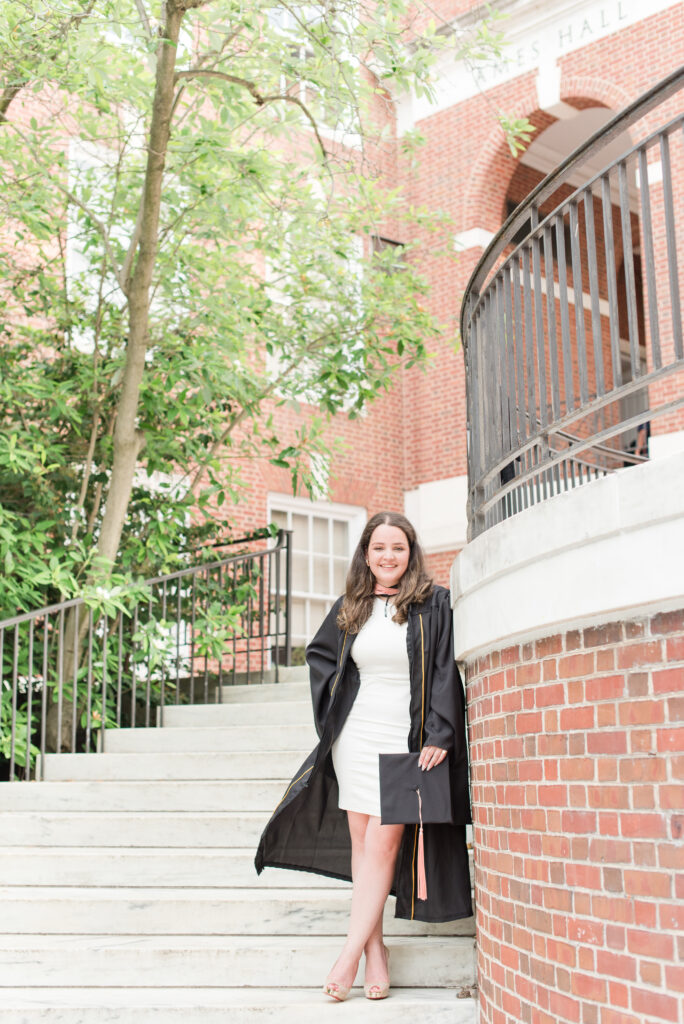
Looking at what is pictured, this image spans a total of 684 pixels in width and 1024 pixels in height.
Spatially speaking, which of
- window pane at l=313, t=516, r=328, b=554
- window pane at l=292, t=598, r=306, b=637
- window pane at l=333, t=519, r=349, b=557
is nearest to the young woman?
window pane at l=292, t=598, r=306, b=637

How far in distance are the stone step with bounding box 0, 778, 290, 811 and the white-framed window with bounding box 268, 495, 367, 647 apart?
633 cm

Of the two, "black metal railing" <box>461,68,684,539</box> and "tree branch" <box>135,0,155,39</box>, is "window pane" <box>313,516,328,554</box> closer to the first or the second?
"tree branch" <box>135,0,155,39</box>

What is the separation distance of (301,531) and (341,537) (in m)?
0.71

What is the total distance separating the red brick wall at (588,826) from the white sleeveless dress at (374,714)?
49cm

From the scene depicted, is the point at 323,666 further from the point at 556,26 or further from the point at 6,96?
the point at 556,26

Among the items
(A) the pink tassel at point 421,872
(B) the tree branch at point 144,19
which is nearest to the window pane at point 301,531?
(B) the tree branch at point 144,19

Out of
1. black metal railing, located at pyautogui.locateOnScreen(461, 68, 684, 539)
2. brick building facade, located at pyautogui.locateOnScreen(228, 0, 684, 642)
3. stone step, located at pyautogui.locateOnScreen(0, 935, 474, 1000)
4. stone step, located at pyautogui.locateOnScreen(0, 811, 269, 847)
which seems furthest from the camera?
brick building facade, located at pyautogui.locateOnScreen(228, 0, 684, 642)

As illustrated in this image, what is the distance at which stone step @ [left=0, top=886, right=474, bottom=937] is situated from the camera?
187 inches

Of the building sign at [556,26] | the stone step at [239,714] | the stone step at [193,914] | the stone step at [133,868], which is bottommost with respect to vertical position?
the stone step at [193,914]

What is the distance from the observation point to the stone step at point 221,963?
434 centimetres

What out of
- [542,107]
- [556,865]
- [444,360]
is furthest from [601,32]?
[556,865]

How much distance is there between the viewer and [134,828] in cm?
585

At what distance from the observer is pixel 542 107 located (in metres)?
12.8

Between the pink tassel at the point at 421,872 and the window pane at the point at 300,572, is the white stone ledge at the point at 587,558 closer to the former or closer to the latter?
the pink tassel at the point at 421,872
